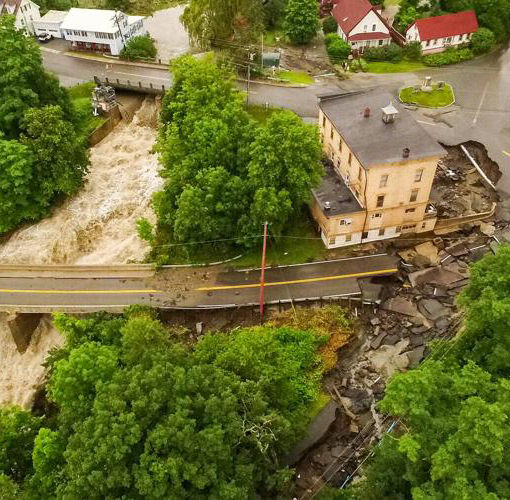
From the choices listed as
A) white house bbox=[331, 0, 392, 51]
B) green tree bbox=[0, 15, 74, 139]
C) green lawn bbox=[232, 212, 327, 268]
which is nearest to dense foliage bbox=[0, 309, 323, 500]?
green lawn bbox=[232, 212, 327, 268]

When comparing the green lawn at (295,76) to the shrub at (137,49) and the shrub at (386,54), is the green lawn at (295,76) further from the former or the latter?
the shrub at (137,49)

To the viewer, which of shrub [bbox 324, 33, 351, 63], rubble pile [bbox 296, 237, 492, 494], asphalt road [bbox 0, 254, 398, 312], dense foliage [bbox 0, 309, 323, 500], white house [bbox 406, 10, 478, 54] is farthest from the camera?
A: shrub [bbox 324, 33, 351, 63]

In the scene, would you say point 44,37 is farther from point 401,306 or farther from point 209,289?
point 401,306

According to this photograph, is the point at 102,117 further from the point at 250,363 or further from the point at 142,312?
the point at 250,363

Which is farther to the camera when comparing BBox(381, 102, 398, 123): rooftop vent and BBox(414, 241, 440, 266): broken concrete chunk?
BBox(414, 241, 440, 266): broken concrete chunk

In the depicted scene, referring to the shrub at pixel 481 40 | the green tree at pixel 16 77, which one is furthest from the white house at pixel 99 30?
the shrub at pixel 481 40

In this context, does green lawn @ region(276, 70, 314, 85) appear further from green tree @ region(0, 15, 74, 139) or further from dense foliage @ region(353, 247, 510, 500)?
dense foliage @ region(353, 247, 510, 500)

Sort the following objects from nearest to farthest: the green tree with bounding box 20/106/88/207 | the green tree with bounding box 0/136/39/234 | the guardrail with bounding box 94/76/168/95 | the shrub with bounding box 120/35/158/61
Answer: the green tree with bounding box 0/136/39/234 < the green tree with bounding box 20/106/88/207 < the guardrail with bounding box 94/76/168/95 < the shrub with bounding box 120/35/158/61

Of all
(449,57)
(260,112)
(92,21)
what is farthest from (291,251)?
(92,21)
